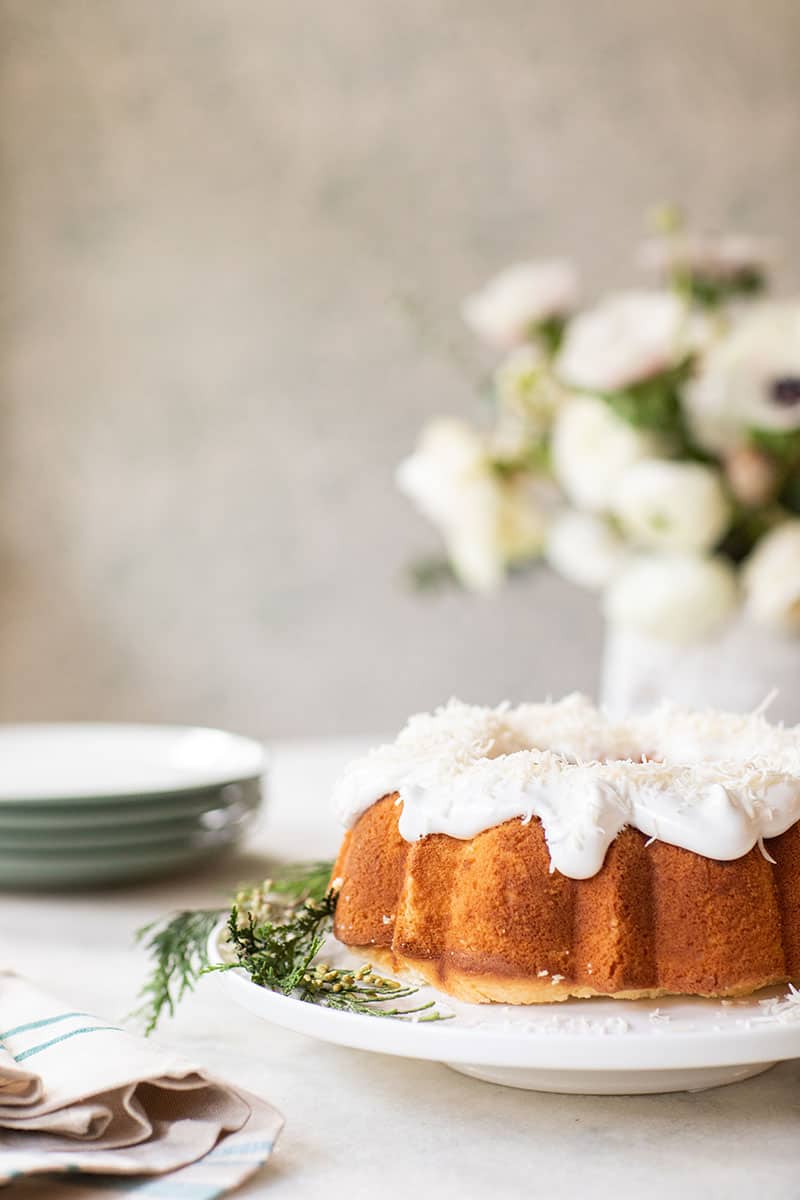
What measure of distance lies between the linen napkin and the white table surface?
3cm

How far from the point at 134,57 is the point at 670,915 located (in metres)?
3.14

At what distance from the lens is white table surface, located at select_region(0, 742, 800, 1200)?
69 cm

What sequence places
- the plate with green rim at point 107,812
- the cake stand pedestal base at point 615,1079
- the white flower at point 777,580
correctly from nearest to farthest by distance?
1. the cake stand pedestal base at point 615,1079
2. the plate with green rim at point 107,812
3. the white flower at point 777,580

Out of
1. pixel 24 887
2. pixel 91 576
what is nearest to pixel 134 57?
pixel 91 576

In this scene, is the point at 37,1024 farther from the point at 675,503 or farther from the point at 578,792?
the point at 675,503

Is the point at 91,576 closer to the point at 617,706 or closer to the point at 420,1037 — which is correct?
the point at 617,706

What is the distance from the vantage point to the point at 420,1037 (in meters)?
0.74

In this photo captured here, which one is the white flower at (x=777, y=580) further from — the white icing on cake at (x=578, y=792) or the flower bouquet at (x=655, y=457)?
the white icing on cake at (x=578, y=792)

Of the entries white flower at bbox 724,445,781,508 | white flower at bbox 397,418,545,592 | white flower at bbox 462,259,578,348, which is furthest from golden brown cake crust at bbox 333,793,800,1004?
white flower at bbox 462,259,578,348

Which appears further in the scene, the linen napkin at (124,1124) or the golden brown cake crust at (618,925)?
the golden brown cake crust at (618,925)

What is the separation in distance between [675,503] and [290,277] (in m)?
2.13

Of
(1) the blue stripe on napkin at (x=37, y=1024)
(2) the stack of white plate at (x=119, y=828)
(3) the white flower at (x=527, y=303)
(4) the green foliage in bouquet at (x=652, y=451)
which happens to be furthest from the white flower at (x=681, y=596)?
(1) the blue stripe on napkin at (x=37, y=1024)

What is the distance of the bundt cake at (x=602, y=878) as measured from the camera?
0.81m

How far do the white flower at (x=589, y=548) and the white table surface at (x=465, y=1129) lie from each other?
95 cm
